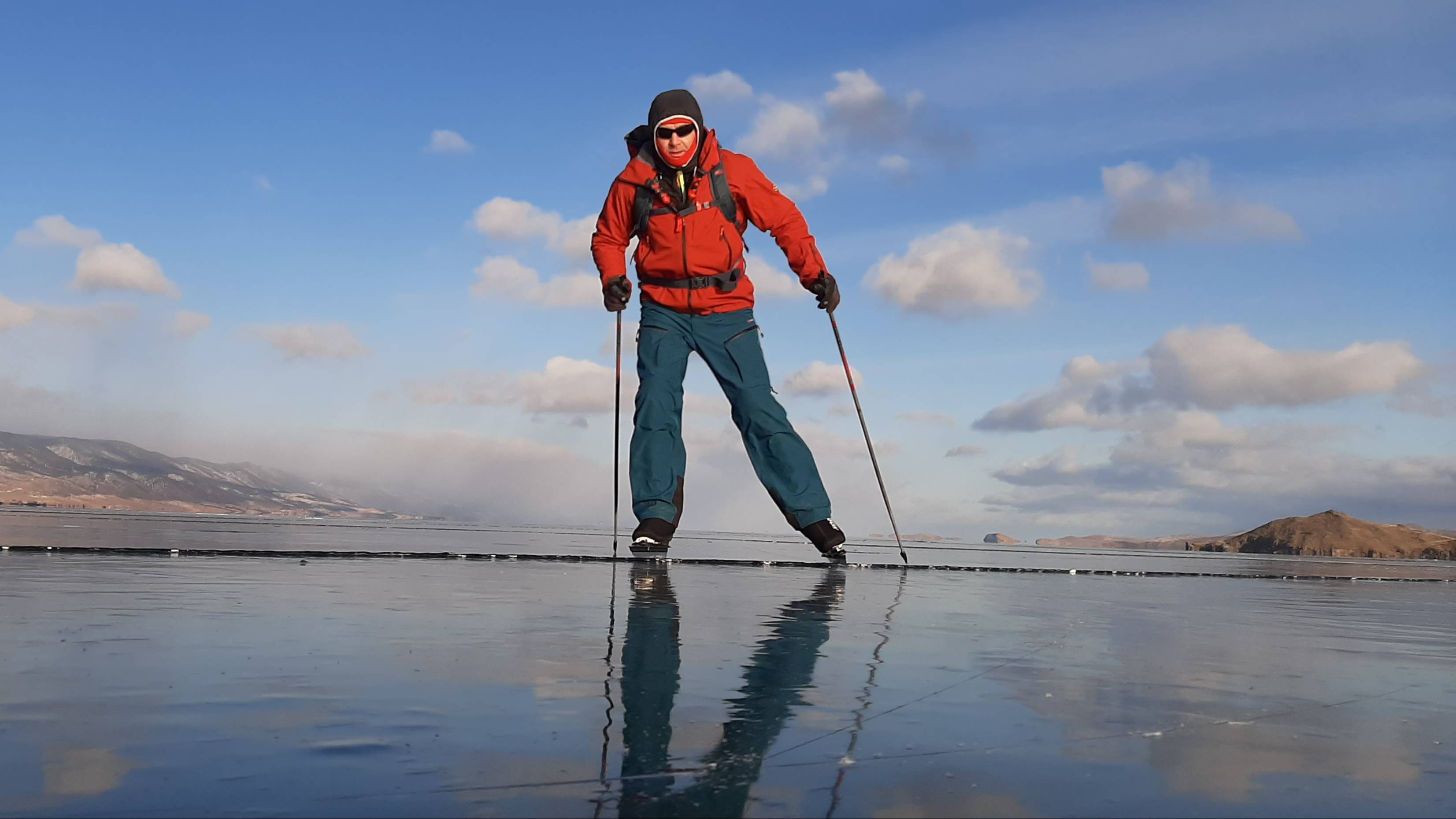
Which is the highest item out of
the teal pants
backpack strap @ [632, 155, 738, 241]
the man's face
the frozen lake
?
the man's face

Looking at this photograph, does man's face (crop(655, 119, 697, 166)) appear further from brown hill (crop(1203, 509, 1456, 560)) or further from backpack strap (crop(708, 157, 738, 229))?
brown hill (crop(1203, 509, 1456, 560))

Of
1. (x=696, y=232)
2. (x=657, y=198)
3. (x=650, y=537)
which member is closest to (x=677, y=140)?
(x=657, y=198)

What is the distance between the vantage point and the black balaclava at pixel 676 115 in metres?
7.56

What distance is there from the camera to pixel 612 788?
1.59 meters

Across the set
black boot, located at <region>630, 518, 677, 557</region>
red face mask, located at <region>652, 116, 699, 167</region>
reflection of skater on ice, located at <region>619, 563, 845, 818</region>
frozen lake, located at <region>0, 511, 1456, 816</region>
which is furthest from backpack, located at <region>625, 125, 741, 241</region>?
reflection of skater on ice, located at <region>619, 563, 845, 818</region>

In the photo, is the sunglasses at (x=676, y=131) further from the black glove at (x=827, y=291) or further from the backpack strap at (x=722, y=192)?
the black glove at (x=827, y=291)

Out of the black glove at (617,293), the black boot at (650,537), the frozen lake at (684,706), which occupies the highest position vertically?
the black glove at (617,293)

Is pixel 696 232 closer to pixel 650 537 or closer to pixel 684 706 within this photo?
pixel 650 537

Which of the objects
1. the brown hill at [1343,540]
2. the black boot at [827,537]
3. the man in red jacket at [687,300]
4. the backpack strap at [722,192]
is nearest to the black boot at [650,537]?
the man in red jacket at [687,300]

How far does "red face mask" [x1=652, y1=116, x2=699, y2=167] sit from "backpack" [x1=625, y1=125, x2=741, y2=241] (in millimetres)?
157

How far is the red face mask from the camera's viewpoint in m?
7.56

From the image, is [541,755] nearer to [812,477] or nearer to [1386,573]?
[812,477]

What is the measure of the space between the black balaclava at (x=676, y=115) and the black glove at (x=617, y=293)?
72cm

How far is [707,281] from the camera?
7.85 m
